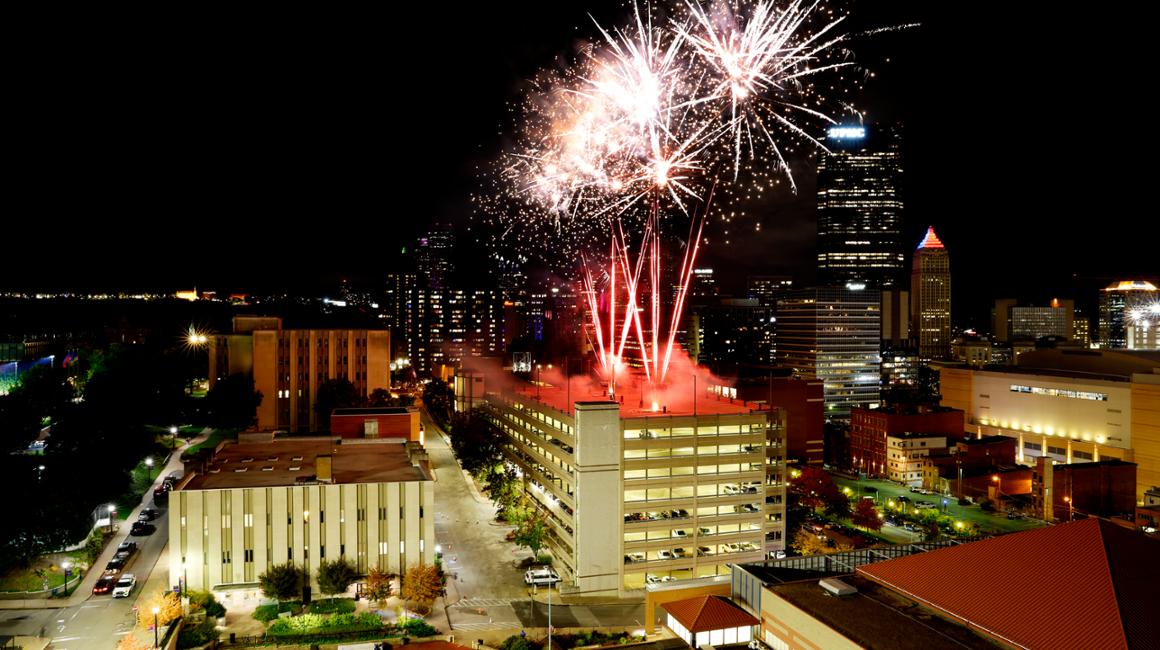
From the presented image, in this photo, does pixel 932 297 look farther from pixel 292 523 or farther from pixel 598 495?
pixel 292 523

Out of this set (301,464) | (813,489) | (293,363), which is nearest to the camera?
(301,464)

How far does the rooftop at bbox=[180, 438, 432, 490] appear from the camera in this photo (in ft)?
79.4

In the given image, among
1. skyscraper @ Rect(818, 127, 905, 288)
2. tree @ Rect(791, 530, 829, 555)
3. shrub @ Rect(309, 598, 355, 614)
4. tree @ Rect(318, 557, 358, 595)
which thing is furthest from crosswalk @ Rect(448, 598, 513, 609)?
skyscraper @ Rect(818, 127, 905, 288)

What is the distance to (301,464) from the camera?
2730 centimetres

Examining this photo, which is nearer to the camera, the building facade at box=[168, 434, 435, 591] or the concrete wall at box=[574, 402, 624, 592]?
the building facade at box=[168, 434, 435, 591]

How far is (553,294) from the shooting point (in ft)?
452

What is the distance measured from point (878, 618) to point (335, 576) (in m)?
16.1

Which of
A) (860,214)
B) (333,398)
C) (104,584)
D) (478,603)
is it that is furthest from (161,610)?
(860,214)

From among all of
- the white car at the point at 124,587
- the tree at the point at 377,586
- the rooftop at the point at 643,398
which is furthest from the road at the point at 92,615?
the rooftop at the point at 643,398

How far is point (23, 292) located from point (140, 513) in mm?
53655

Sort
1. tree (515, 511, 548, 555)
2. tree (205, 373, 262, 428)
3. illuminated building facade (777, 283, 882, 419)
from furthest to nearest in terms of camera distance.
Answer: illuminated building facade (777, 283, 882, 419) → tree (205, 373, 262, 428) → tree (515, 511, 548, 555)

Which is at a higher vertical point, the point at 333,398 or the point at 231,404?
the point at 231,404

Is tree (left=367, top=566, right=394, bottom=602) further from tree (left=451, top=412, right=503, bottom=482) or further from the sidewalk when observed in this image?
tree (left=451, top=412, right=503, bottom=482)

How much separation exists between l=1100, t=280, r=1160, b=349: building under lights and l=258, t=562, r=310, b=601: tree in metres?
99.9
